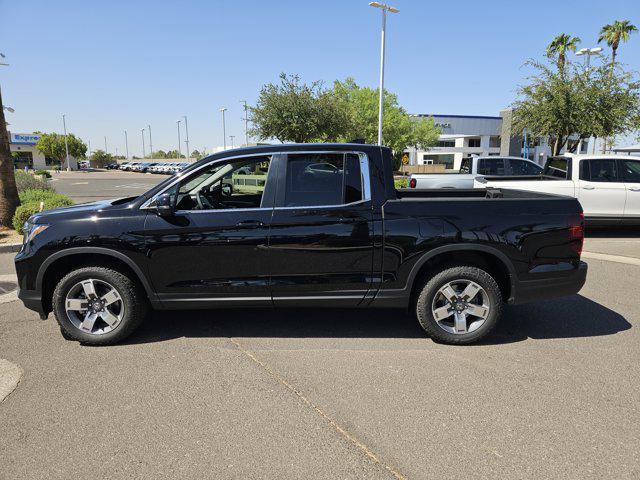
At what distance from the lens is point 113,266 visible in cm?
436

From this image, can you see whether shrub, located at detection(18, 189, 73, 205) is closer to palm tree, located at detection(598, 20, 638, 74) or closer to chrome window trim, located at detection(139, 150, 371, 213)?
chrome window trim, located at detection(139, 150, 371, 213)

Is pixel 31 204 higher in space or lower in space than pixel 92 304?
higher

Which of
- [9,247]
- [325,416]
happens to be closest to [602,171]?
[325,416]

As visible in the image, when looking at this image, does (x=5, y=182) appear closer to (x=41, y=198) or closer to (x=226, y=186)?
(x=41, y=198)

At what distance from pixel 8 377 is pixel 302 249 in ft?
8.59

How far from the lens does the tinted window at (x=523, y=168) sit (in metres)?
14.9

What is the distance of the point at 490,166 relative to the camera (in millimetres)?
14758

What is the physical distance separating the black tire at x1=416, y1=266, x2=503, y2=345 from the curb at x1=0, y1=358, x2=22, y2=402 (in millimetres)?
3442

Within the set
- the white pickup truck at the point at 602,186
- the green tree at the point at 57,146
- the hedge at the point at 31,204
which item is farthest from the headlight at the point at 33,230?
the green tree at the point at 57,146

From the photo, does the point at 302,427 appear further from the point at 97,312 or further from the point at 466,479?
the point at 97,312

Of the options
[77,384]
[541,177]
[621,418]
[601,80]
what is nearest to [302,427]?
[77,384]

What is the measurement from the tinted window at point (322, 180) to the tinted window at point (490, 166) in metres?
11.6

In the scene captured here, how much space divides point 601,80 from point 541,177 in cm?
1115

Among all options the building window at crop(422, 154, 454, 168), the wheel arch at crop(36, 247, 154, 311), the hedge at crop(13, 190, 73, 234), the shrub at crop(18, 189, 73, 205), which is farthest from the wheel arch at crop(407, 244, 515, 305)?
the building window at crop(422, 154, 454, 168)
